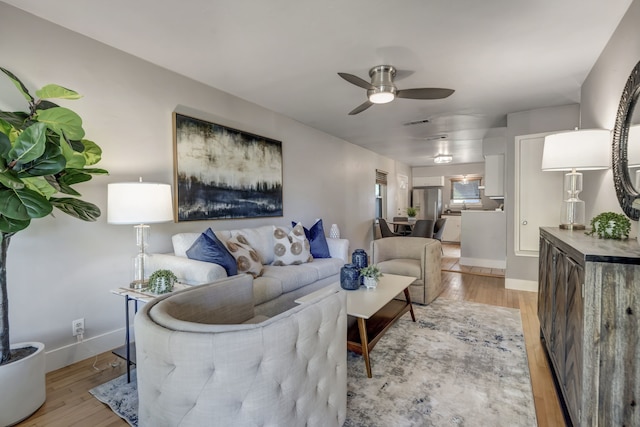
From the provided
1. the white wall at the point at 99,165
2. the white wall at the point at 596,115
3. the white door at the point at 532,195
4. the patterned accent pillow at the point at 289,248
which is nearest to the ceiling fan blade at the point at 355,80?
the white wall at the point at 99,165

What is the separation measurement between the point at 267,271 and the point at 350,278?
2.95ft

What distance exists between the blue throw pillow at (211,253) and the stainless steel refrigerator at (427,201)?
25.7 feet

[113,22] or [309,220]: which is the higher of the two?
[113,22]

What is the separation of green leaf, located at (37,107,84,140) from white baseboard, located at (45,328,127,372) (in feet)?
5.22

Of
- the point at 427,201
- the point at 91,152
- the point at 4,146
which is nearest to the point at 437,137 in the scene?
the point at 427,201

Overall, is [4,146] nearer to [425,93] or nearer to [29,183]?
[29,183]

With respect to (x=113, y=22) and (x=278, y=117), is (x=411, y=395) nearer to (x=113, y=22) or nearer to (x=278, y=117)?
(x=113, y=22)

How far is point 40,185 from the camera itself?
1.60 meters

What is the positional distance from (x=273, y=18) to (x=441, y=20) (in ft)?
3.81

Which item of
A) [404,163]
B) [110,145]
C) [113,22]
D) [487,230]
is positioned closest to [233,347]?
[110,145]

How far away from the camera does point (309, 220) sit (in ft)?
15.7

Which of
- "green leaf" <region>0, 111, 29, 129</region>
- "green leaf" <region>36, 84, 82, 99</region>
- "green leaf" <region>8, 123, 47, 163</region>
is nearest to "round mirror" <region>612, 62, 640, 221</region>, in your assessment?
"green leaf" <region>8, 123, 47, 163</region>

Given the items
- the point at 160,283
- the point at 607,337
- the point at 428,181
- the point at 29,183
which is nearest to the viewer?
the point at 607,337

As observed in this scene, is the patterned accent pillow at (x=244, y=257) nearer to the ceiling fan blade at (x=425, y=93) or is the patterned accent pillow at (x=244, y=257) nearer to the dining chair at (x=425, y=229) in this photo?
the ceiling fan blade at (x=425, y=93)
